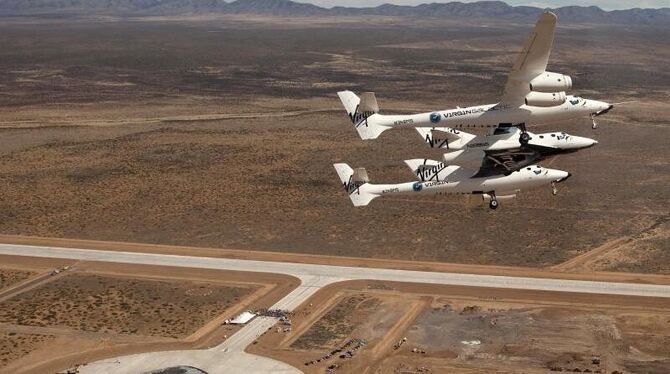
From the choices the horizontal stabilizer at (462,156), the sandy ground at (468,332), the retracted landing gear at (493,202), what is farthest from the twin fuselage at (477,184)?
the sandy ground at (468,332)

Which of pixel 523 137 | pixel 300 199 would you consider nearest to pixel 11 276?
pixel 300 199

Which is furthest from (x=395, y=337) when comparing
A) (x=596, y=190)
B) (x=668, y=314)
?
(x=596, y=190)

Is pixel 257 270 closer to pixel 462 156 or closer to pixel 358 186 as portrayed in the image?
pixel 358 186

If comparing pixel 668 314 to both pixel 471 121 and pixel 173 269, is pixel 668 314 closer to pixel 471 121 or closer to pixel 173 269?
pixel 471 121

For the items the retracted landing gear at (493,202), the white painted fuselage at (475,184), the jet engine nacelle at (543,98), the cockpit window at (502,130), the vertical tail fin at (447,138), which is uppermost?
the jet engine nacelle at (543,98)

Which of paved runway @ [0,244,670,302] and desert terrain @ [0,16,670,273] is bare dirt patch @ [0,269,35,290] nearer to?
paved runway @ [0,244,670,302]

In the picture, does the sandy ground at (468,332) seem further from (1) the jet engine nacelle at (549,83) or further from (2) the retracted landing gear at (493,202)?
(1) the jet engine nacelle at (549,83)
